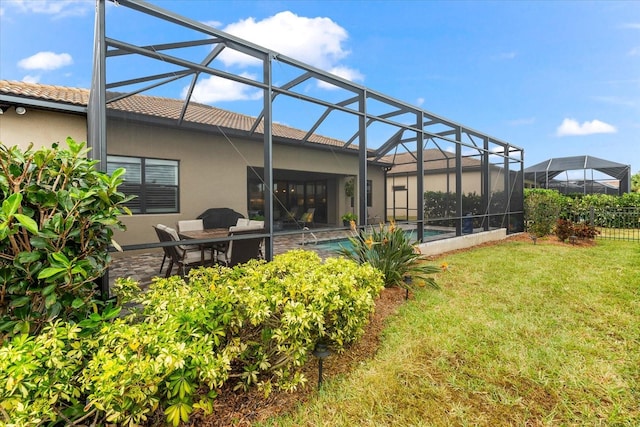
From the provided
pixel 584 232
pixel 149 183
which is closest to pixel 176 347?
pixel 149 183

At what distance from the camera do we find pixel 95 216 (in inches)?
79.7

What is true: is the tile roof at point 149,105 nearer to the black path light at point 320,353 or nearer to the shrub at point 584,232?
the black path light at point 320,353

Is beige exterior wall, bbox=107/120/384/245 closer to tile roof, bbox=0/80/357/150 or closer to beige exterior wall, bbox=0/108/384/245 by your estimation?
beige exterior wall, bbox=0/108/384/245

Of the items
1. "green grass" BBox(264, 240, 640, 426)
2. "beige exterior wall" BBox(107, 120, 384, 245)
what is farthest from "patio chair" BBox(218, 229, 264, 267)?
"beige exterior wall" BBox(107, 120, 384, 245)

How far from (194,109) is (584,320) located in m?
8.80

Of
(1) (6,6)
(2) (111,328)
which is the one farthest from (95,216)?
(1) (6,6)

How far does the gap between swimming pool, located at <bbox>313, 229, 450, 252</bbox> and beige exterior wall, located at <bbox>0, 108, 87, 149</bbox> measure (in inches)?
224

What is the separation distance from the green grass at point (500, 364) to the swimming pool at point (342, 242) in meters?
1.49

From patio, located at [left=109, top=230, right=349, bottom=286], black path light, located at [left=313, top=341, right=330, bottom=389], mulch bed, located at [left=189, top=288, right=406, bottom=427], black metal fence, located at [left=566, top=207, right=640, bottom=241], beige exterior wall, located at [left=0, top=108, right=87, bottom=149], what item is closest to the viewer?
mulch bed, located at [left=189, top=288, right=406, bottom=427]

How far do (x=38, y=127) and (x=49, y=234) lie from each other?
5608 mm

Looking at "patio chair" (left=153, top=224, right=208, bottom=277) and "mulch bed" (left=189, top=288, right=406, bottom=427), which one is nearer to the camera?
"mulch bed" (left=189, top=288, right=406, bottom=427)

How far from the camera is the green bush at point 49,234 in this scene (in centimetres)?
179

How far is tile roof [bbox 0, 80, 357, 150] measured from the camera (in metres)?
5.64

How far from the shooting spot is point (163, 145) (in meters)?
7.51
